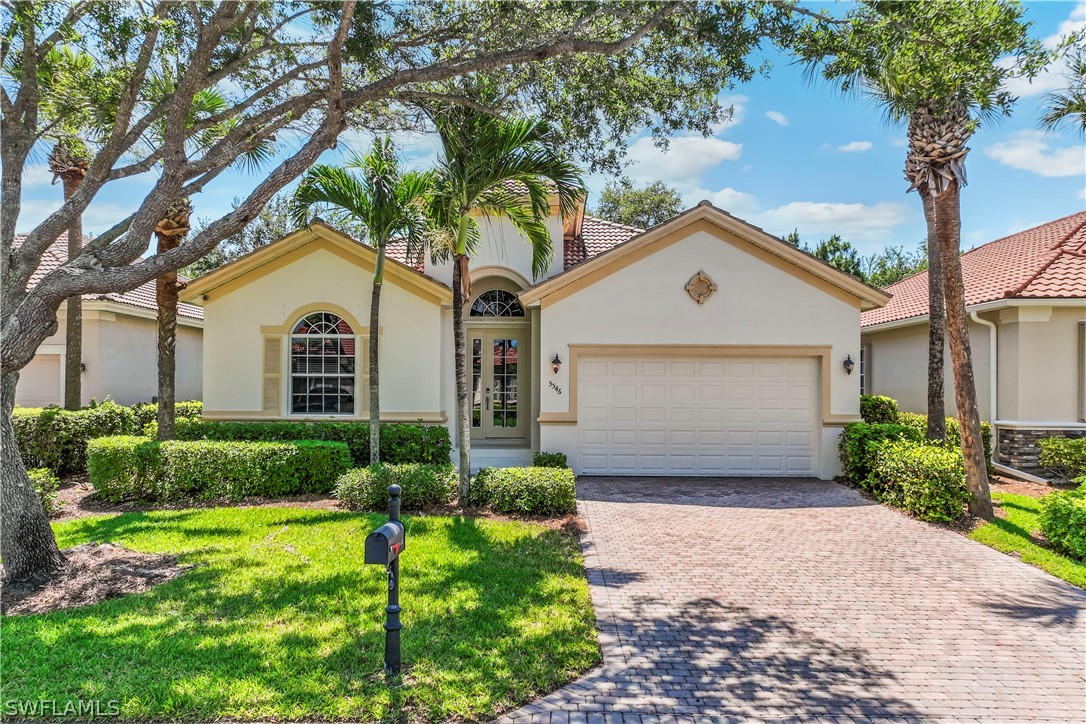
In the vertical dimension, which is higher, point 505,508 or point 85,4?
point 85,4

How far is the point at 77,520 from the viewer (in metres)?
8.46

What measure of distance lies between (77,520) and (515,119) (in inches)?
340

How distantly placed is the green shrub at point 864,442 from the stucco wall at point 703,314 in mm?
527

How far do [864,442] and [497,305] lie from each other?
27.0 ft

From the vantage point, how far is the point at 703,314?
38.3 feet

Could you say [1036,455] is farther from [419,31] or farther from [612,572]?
[419,31]

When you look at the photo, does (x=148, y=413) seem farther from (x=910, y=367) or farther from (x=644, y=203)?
(x=644, y=203)

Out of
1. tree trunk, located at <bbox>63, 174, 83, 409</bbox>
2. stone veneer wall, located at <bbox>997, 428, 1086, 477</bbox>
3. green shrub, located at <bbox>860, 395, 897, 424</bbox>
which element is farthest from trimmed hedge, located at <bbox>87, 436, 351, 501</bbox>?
stone veneer wall, located at <bbox>997, 428, 1086, 477</bbox>

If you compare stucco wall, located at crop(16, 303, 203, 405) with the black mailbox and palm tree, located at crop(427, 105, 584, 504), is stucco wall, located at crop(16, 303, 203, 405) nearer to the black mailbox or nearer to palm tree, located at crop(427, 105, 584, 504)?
palm tree, located at crop(427, 105, 584, 504)

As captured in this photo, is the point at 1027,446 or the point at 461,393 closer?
the point at 461,393

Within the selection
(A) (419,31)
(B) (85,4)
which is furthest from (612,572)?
(B) (85,4)

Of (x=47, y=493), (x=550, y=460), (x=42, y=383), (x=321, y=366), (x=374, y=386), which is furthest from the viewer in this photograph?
(x=42, y=383)

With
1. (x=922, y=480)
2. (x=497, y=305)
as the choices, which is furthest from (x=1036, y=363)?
(x=497, y=305)

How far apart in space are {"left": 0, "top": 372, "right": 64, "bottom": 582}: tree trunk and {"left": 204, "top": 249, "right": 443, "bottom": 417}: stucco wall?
6.53 m
